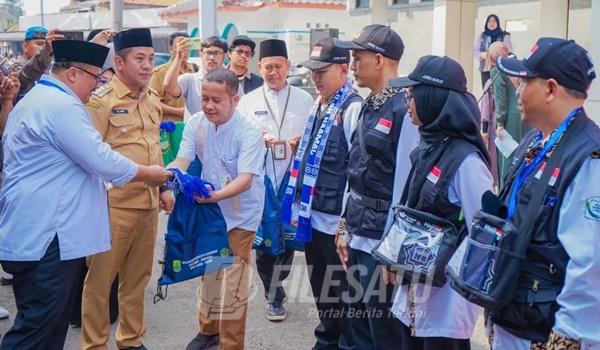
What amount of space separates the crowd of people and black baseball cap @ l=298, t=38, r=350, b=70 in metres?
0.02


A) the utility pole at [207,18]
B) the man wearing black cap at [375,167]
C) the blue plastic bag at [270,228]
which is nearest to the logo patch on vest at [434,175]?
the man wearing black cap at [375,167]

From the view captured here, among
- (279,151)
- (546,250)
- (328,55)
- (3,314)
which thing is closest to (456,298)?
(546,250)

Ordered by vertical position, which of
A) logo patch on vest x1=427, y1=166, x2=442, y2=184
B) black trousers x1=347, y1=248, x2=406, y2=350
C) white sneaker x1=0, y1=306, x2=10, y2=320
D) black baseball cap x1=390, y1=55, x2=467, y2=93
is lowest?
white sneaker x1=0, y1=306, x2=10, y2=320

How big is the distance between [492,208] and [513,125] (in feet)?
16.5

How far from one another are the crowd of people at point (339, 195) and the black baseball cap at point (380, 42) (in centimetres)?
1

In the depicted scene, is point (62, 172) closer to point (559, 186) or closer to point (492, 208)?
point (492, 208)

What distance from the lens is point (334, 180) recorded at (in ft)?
14.6

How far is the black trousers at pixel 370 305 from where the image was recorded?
11.8 ft

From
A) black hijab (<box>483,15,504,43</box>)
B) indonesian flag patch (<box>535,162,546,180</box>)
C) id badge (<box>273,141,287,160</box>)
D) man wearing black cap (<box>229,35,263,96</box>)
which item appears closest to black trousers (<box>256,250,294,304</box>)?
id badge (<box>273,141,287,160</box>)

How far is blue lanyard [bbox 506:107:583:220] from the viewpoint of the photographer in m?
2.41

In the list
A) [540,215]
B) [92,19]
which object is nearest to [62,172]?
[540,215]

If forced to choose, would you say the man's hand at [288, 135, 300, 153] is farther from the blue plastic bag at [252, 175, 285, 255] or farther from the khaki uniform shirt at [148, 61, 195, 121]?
the khaki uniform shirt at [148, 61, 195, 121]

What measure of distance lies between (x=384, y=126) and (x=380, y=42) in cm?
50

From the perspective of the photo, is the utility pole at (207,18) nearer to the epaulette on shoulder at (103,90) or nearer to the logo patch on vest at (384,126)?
the epaulette on shoulder at (103,90)
